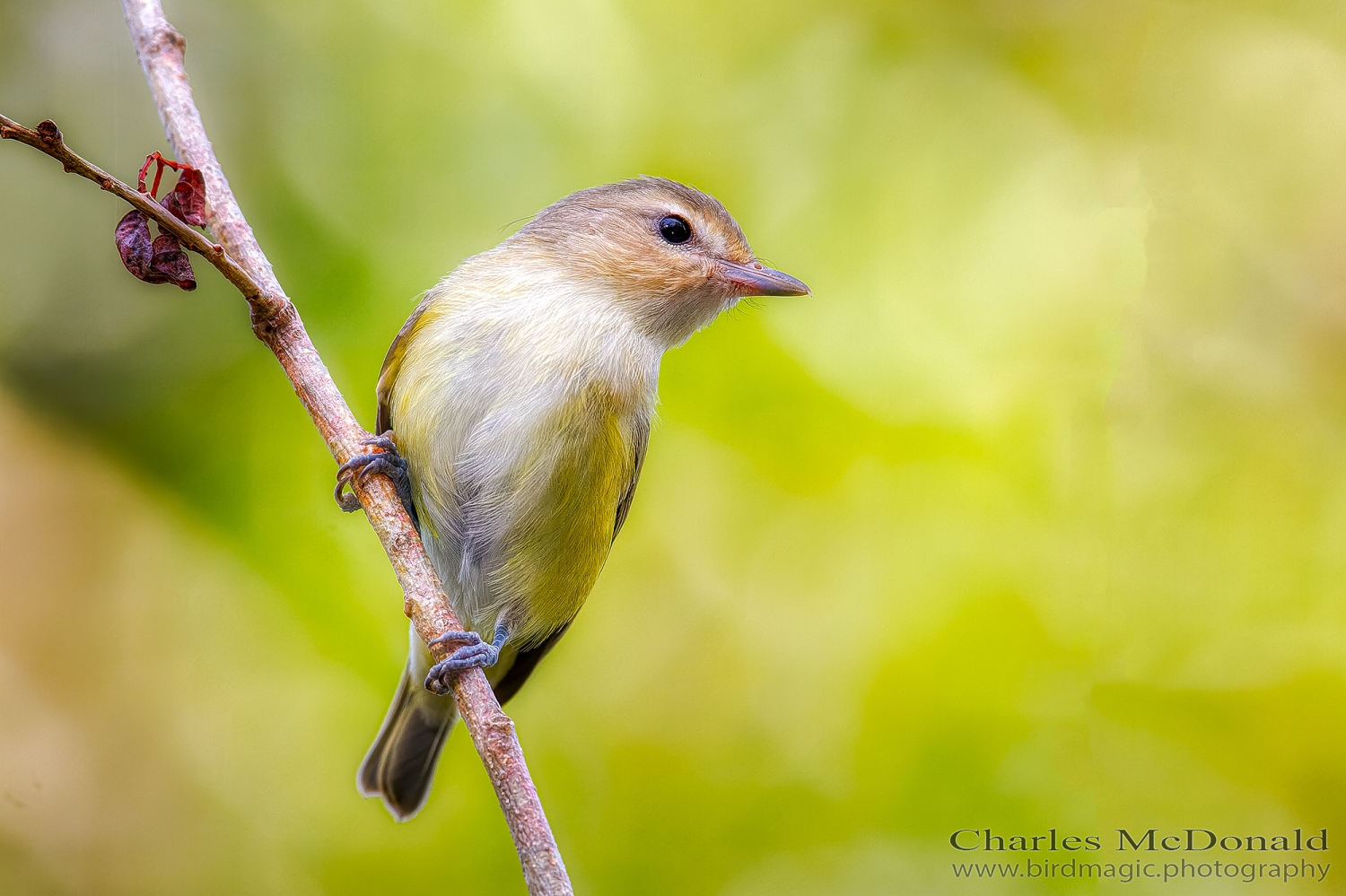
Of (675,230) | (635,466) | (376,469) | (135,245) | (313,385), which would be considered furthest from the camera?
(675,230)

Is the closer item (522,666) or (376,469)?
(376,469)

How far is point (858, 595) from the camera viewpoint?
348 centimetres

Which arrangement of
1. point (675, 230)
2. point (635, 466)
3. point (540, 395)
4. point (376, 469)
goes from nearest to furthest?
point (376, 469) → point (540, 395) → point (635, 466) → point (675, 230)

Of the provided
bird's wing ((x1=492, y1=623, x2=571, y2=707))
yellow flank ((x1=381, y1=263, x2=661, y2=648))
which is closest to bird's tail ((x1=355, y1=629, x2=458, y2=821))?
bird's wing ((x1=492, y1=623, x2=571, y2=707))

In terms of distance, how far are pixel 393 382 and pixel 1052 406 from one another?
212 cm

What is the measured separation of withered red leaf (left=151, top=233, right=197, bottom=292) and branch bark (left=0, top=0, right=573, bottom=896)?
8 cm

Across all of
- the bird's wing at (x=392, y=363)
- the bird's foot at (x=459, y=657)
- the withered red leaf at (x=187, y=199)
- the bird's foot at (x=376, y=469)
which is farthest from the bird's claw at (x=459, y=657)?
the withered red leaf at (x=187, y=199)

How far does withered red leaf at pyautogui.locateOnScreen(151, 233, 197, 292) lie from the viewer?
6.22ft

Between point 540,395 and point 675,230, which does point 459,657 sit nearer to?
point 540,395

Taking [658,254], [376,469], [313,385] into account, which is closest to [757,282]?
[658,254]

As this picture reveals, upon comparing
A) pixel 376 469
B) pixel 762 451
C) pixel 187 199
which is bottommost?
pixel 376 469

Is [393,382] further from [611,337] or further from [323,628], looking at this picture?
[323,628]

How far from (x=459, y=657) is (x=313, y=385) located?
24.2 inches

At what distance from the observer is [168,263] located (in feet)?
6.23
